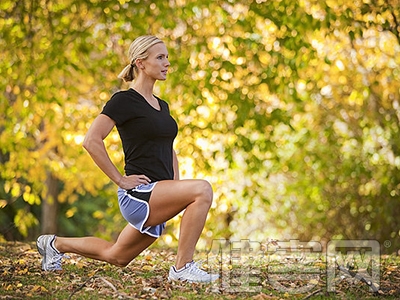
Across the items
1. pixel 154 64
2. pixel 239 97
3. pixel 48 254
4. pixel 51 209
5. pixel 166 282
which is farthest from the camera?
pixel 51 209

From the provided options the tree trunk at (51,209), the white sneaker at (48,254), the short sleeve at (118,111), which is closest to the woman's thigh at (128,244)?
the white sneaker at (48,254)

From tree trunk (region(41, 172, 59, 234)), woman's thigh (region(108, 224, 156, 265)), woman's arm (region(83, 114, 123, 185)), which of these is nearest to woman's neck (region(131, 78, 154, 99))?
woman's arm (region(83, 114, 123, 185))

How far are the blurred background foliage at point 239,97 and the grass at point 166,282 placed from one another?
9.18 feet

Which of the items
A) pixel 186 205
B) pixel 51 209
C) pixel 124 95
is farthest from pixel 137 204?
pixel 51 209

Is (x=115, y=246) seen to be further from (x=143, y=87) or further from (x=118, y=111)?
(x=143, y=87)

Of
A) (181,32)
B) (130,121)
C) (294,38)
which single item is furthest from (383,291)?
(181,32)

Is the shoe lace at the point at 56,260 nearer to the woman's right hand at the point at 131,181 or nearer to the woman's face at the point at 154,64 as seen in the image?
the woman's right hand at the point at 131,181

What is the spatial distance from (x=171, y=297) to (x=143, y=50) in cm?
143

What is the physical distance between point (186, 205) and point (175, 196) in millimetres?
86

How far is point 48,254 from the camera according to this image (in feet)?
14.6

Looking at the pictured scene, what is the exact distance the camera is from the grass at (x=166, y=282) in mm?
3836

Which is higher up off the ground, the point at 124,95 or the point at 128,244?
the point at 124,95

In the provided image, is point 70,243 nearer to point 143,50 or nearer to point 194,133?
point 143,50

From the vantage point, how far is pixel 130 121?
411cm
